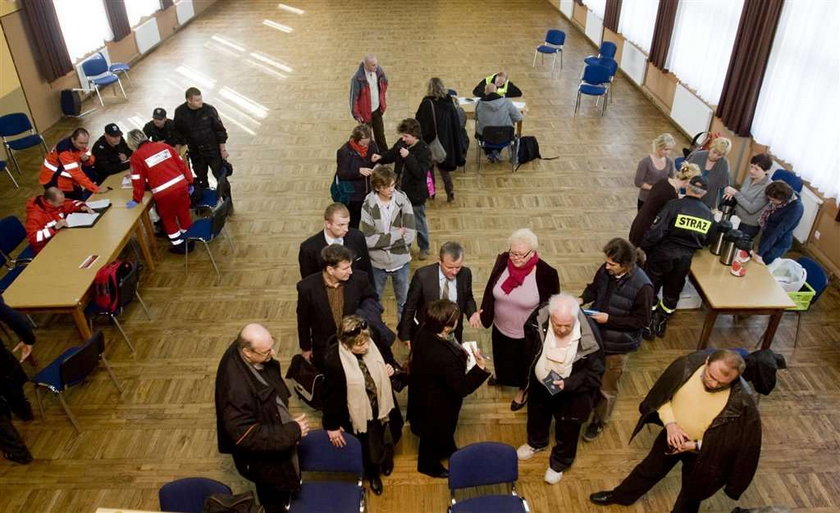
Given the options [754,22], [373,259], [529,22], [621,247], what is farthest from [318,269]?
[529,22]

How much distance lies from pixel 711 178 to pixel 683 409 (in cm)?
332

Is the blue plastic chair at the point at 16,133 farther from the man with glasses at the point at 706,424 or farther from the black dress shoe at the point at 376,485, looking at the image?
the man with glasses at the point at 706,424

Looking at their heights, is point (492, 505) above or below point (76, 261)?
below

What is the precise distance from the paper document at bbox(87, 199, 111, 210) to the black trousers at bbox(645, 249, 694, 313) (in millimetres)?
5341

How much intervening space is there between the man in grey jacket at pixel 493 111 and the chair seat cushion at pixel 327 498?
5488 mm

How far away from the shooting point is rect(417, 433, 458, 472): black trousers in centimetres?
399

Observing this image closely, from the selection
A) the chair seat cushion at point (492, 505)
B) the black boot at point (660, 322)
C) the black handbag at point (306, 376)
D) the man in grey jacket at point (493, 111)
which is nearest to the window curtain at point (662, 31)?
the man in grey jacket at point (493, 111)

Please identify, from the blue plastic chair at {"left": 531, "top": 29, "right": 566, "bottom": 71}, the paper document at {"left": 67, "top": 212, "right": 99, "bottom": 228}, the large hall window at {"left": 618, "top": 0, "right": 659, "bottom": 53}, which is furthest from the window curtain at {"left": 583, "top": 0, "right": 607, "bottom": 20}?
the paper document at {"left": 67, "top": 212, "right": 99, "bottom": 228}

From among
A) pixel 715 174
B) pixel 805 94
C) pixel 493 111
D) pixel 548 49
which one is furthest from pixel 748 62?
pixel 548 49

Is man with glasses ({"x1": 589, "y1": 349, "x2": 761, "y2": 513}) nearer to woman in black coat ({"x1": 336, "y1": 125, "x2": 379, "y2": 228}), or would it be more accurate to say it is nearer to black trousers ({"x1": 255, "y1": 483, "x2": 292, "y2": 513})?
black trousers ({"x1": 255, "y1": 483, "x2": 292, "y2": 513})

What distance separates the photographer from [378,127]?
8.64 meters

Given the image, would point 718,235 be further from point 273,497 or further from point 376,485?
point 273,497

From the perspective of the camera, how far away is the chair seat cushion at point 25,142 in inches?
334

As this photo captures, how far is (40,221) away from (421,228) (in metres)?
3.73
